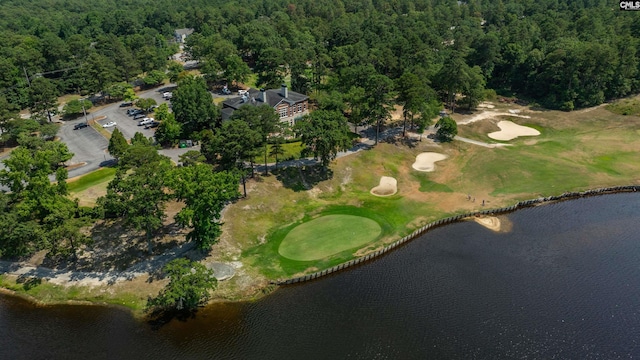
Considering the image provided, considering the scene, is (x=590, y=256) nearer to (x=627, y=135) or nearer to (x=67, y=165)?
(x=627, y=135)

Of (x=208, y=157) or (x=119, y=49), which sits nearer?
(x=208, y=157)

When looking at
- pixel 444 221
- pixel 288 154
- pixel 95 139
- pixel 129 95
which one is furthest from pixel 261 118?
pixel 129 95

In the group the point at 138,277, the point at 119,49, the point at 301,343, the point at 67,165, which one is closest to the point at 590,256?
the point at 301,343

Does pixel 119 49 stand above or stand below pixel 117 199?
above

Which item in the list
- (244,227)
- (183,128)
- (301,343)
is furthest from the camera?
(183,128)

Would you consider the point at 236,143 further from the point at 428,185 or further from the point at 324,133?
the point at 428,185

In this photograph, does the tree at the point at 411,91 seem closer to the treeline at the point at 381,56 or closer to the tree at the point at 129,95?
the treeline at the point at 381,56

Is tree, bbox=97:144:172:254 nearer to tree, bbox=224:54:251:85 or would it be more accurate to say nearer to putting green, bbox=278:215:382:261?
putting green, bbox=278:215:382:261
